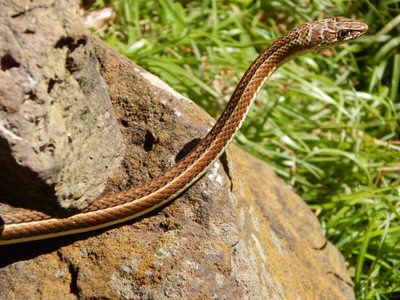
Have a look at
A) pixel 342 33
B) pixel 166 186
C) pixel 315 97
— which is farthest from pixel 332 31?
pixel 166 186

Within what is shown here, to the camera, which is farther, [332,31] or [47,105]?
[332,31]

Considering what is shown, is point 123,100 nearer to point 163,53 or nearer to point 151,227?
point 151,227

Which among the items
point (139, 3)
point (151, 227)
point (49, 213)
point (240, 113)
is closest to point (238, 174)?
point (240, 113)

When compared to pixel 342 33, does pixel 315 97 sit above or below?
below

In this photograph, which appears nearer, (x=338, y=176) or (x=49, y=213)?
(x=49, y=213)

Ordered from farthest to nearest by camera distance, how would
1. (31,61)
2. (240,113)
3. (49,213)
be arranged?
(240,113) → (49,213) → (31,61)

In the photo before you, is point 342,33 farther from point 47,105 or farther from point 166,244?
point 47,105

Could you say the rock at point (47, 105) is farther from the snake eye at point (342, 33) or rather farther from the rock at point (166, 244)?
the snake eye at point (342, 33)
